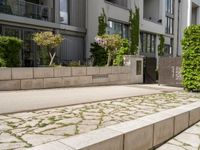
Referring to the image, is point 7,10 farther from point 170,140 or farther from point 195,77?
point 170,140

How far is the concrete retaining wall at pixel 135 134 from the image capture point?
361 centimetres

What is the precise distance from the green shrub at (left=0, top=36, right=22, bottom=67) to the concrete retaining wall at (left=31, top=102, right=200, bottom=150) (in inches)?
271

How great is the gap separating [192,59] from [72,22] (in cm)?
1115

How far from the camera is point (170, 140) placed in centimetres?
557

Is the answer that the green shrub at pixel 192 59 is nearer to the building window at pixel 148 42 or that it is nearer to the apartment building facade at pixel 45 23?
the apartment building facade at pixel 45 23

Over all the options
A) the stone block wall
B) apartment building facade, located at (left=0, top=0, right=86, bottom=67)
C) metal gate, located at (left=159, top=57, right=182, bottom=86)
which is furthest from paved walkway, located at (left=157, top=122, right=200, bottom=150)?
apartment building facade, located at (left=0, top=0, right=86, bottom=67)

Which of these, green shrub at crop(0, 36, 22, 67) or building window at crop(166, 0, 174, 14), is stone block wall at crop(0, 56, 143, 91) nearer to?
green shrub at crop(0, 36, 22, 67)

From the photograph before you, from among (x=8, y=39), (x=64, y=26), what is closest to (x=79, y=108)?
(x=8, y=39)

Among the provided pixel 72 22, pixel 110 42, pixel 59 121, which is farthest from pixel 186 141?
pixel 72 22

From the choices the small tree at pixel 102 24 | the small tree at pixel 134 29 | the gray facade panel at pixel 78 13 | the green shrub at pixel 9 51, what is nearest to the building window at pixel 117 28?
the small tree at pixel 134 29

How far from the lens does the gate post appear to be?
15.4m

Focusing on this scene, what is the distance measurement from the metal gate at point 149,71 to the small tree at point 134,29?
6.06 meters

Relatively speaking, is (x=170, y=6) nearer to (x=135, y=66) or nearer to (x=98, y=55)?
(x=98, y=55)

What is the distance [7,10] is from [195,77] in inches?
455
